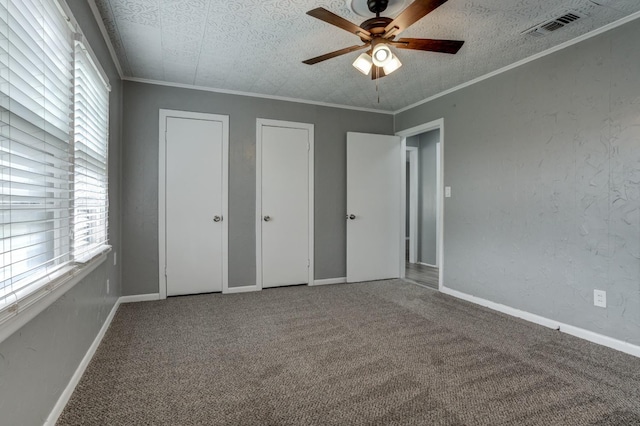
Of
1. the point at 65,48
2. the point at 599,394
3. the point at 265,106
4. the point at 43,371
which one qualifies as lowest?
the point at 599,394

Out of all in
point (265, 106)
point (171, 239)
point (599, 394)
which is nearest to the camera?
point (599, 394)

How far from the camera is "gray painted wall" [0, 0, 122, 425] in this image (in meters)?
1.22

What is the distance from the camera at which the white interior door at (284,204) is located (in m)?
4.20

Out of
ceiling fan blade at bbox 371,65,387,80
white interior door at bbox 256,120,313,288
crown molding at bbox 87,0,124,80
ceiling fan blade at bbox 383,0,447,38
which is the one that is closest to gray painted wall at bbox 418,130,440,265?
white interior door at bbox 256,120,313,288

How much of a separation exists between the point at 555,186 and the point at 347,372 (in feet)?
7.77

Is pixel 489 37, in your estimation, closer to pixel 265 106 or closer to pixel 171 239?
pixel 265 106

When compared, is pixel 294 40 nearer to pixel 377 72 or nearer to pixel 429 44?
pixel 377 72

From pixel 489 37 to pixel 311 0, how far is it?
1.51m

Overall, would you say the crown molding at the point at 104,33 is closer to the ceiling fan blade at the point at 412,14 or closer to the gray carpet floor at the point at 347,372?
the ceiling fan blade at the point at 412,14

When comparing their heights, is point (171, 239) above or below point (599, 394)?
above

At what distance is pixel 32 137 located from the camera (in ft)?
4.61

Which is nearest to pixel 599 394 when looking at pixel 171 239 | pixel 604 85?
pixel 604 85

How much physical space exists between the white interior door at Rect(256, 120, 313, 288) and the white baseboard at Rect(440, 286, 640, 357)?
1974mm

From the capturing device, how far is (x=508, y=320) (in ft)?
10.1
